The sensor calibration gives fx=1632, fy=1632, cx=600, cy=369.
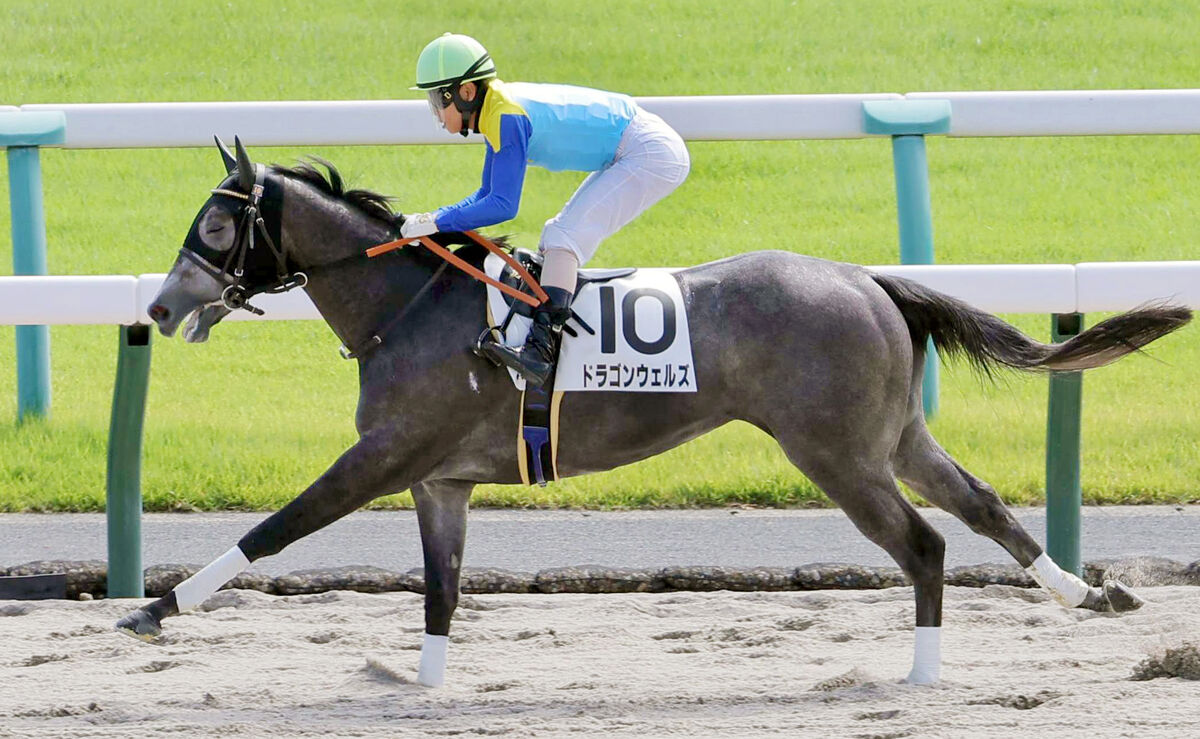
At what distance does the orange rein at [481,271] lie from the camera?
475 centimetres

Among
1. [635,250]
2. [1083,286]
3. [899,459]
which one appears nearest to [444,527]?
[899,459]

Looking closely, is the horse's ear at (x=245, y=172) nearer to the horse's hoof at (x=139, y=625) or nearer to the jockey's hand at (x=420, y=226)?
the jockey's hand at (x=420, y=226)

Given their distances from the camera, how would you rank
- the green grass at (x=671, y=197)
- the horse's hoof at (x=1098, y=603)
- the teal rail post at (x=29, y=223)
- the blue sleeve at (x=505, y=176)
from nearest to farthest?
the blue sleeve at (x=505, y=176), the horse's hoof at (x=1098, y=603), the green grass at (x=671, y=197), the teal rail post at (x=29, y=223)

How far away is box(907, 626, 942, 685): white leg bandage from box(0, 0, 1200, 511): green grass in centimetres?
85

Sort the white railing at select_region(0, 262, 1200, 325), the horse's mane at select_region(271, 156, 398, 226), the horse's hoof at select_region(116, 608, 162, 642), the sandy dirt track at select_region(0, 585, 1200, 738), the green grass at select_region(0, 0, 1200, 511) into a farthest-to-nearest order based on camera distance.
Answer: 1. the green grass at select_region(0, 0, 1200, 511)
2. the white railing at select_region(0, 262, 1200, 325)
3. the horse's mane at select_region(271, 156, 398, 226)
4. the horse's hoof at select_region(116, 608, 162, 642)
5. the sandy dirt track at select_region(0, 585, 1200, 738)

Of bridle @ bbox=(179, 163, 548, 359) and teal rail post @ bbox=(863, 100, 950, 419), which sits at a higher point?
teal rail post @ bbox=(863, 100, 950, 419)

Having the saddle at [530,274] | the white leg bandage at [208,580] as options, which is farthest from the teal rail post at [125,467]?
the saddle at [530,274]

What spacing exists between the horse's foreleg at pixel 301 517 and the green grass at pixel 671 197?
977 millimetres

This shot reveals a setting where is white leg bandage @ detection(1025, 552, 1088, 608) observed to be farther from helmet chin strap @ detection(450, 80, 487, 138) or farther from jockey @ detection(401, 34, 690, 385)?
helmet chin strap @ detection(450, 80, 487, 138)

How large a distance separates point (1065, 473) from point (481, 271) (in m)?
2.31

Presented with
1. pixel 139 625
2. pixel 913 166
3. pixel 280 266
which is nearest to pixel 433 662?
pixel 139 625

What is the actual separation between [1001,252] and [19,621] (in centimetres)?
846

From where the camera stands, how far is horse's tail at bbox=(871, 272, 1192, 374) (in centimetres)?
503

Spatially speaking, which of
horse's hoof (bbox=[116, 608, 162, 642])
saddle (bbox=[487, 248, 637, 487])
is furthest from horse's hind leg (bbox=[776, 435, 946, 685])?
horse's hoof (bbox=[116, 608, 162, 642])
